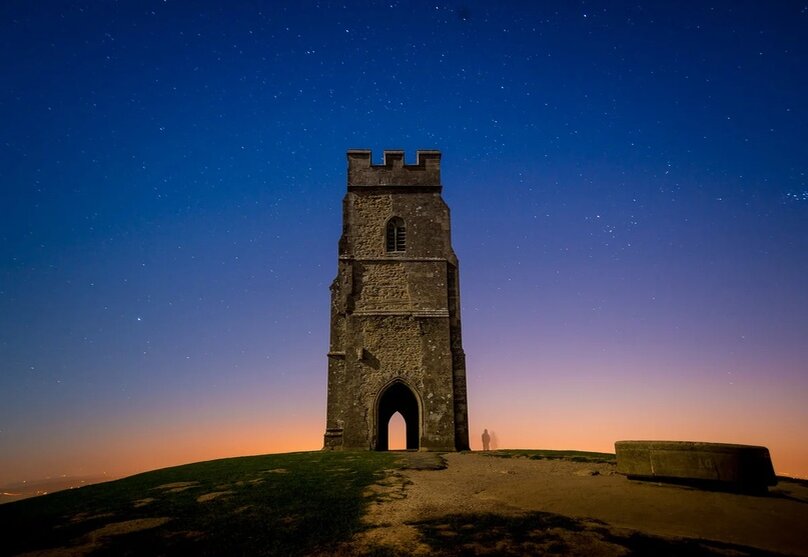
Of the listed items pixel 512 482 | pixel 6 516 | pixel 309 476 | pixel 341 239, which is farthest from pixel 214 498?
pixel 341 239

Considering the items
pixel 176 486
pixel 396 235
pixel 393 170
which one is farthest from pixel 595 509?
pixel 393 170

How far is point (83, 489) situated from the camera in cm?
900

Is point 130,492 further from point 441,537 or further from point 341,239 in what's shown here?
point 341,239

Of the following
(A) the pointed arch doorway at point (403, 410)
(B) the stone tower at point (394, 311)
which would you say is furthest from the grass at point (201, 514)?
(A) the pointed arch doorway at point (403, 410)

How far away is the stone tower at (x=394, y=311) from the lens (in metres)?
16.2

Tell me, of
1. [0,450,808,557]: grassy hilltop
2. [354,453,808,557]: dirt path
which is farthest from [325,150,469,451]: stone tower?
[354,453,808,557]: dirt path

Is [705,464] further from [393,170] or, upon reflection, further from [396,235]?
[393,170]

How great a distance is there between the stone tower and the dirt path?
762 centimetres

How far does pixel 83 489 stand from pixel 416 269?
12.7 metres

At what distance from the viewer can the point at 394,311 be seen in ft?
57.4

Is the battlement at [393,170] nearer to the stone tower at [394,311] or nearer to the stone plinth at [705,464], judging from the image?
the stone tower at [394,311]

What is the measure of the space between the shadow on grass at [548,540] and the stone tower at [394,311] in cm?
1091

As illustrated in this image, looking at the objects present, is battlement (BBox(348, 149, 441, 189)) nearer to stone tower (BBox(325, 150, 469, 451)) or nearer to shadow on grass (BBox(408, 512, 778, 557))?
stone tower (BBox(325, 150, 469, 451))

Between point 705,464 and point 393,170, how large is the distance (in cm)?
1572
